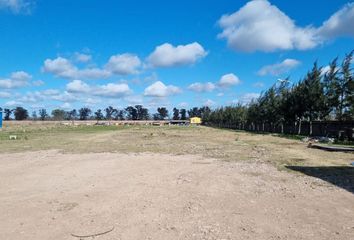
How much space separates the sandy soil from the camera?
6.00 metres

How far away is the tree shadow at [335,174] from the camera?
403 inches

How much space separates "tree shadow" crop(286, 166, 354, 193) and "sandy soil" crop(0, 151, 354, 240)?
0.42m

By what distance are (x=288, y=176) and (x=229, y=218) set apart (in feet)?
17.9

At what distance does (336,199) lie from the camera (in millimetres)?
8344

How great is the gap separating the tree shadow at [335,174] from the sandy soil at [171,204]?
1.39 ft

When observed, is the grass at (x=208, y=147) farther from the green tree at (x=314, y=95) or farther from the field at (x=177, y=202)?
the green tree at (x=314, y=95)

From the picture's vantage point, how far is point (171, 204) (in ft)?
25.5

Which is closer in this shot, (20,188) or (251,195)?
(251,195)

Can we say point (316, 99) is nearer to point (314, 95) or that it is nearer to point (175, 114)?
point (314, 95)

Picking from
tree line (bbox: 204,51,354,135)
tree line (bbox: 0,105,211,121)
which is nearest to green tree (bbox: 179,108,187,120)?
tree line (bbox: 0,105,211,121)

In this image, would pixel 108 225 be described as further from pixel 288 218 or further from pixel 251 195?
pixel 251 195

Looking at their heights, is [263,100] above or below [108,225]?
above

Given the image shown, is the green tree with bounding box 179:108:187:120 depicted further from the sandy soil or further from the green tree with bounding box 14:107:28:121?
the sandy soil

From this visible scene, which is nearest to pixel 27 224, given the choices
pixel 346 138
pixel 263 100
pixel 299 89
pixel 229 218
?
pixel 229 218
